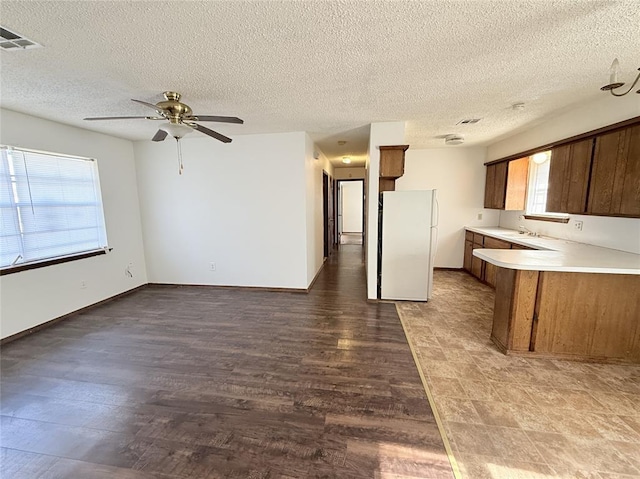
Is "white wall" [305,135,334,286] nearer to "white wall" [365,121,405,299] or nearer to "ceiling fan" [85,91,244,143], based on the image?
"white wall" [365,121,405,299]

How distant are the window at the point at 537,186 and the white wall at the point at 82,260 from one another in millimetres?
6380

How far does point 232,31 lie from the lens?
1.60 metres

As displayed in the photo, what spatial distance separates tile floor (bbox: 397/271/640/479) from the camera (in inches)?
56.8

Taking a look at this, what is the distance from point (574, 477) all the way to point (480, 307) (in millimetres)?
2375

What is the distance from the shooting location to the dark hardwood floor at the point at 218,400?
1489 mm

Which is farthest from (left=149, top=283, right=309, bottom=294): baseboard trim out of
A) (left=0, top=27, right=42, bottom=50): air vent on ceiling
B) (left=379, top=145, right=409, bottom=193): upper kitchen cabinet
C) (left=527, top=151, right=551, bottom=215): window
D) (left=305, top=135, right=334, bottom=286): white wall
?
(left=527, top=151, right=551, bottom=215): window

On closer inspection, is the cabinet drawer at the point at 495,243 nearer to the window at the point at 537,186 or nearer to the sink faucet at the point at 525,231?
the sink faucet at the point at 525,231

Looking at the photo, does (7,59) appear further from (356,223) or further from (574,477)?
(356,223)

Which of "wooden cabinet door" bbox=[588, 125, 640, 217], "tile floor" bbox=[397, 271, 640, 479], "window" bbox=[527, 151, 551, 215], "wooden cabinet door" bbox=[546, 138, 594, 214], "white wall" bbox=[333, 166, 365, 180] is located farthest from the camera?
"white wall" bbox=[333, 166, 365, 180]

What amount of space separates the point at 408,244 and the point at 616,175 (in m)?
2.10

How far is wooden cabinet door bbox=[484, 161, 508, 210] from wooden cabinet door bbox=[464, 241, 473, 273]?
80 cm

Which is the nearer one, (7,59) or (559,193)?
(7,59)

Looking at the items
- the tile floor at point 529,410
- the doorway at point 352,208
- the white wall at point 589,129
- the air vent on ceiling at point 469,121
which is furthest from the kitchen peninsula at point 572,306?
the doorway at point 352,208

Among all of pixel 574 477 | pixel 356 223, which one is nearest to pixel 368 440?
pixel 574 477
